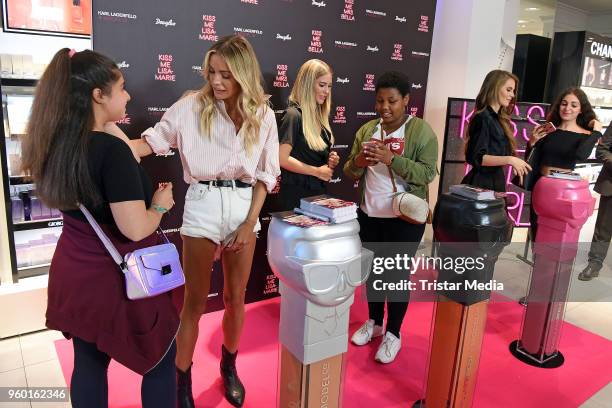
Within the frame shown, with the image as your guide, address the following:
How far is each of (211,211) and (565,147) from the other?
2829 millimetres

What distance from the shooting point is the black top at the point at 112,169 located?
4.50ft

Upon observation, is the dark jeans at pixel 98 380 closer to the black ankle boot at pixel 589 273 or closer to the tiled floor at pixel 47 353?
the tiled floor at pixel 47 353

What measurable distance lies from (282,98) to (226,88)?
4.93 feet

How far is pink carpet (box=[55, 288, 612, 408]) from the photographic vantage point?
246 centimetres

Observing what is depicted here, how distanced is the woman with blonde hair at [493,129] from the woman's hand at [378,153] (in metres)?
0.99

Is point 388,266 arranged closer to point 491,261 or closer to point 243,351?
point 491,261

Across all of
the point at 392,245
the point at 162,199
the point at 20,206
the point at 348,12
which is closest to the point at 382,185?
the point at 392,245

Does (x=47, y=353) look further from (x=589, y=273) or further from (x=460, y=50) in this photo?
(x=589, y=273)

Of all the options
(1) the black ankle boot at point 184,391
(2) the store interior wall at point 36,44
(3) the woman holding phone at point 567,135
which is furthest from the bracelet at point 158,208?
(3) the woman holding phone at point 567,135

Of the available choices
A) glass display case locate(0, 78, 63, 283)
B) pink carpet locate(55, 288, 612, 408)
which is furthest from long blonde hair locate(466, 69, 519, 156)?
glass display case locate(0, 78, 63, 283)

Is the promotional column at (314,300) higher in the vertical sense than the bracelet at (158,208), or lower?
lower

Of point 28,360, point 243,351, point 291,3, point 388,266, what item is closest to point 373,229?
point 388,266

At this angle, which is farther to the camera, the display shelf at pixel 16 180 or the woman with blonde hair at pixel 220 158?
the display shelf at pixel 16 180

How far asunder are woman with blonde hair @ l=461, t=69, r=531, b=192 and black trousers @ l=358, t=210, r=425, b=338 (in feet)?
2.58
